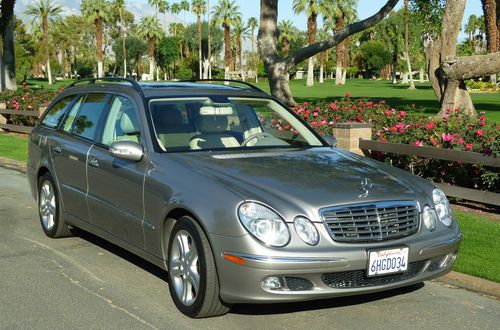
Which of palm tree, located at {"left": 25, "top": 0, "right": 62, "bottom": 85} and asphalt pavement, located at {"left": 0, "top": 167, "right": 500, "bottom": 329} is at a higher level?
palm tree, located at {"left": 25, "top": 0, "right": 62, "bottom": 85}

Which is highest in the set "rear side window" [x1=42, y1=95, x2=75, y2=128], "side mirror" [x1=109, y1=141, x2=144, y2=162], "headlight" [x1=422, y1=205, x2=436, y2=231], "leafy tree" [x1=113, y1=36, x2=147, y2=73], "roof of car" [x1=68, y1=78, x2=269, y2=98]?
"leafy tree" [x1=113, y1=36, x2=147, y2=73]

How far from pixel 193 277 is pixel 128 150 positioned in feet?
4.13

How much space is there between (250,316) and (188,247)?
2.23ft

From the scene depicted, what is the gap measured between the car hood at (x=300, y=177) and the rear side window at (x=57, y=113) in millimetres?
2695

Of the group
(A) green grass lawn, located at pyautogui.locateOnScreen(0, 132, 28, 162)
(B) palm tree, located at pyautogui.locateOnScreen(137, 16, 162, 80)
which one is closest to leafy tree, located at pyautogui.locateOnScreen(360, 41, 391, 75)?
(B) palm tree, located at pyautogui.locateOnScreen(137, 16, 162, 80)

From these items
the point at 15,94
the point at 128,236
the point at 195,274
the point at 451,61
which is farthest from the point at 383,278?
the point at 15,94

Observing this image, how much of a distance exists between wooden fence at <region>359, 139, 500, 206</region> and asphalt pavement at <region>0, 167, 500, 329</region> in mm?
2982

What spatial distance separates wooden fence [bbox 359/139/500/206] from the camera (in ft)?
28.8

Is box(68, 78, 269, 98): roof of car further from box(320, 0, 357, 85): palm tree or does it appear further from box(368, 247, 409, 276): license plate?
box(320, 0, 357, 85): palm tree

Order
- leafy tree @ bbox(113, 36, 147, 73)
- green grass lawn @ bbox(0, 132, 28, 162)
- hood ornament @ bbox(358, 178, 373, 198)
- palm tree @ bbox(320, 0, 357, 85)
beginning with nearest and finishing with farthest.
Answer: hood ornament @ bbox(358, 178, 373, 198) < green grass lawn @ bbox(0, 132, 28, 162) < palm tree @ bbox(320, 0, 357, 85) < leafy tree @ bbox(113, 36, 147, 73)

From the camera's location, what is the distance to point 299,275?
4.66 m

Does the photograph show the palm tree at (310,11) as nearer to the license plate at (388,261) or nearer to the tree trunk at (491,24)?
the tree trunk at (491,24)

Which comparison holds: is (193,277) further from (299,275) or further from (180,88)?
(180,88)

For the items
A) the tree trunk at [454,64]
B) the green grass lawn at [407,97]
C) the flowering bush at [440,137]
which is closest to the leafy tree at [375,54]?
the green grass lawn at [407,97]
